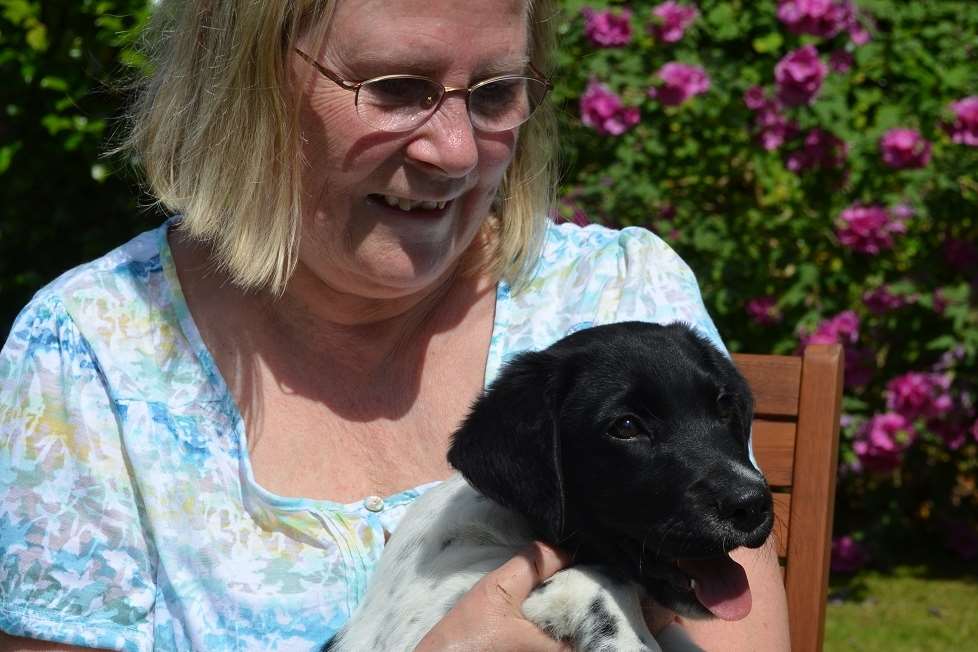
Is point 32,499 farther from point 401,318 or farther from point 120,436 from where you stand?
point 401,318

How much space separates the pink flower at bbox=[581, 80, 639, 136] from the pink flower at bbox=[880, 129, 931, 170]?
3.35 feet

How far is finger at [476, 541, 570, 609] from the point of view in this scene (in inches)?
92.0

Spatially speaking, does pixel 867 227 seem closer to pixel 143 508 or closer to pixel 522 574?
pixel 522 574

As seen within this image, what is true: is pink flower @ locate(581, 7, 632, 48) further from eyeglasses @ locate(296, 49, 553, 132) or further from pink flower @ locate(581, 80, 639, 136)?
eyeglasses @ locate(296, 49, 553, 132)

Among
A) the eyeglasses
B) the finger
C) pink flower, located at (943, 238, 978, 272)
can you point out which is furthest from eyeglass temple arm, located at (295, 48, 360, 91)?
pink flower, located at (943, 238, 978, 272)

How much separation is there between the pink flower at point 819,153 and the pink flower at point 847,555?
1.97m

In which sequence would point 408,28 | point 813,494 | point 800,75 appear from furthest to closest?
1. point 800,75
2. point 813,494
3. point 408,28

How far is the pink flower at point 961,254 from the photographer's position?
5758 millimetres

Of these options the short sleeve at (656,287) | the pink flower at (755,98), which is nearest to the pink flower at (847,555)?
the pink flower at (755,98)

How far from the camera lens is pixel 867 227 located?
541 cm

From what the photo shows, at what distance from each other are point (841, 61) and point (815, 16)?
0.37m

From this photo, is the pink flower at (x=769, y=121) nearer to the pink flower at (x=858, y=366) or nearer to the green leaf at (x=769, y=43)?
the green leaf at (x=769, y=43)

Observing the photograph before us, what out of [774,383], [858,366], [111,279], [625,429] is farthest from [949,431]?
[111,279]

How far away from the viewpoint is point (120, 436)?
2.63m
